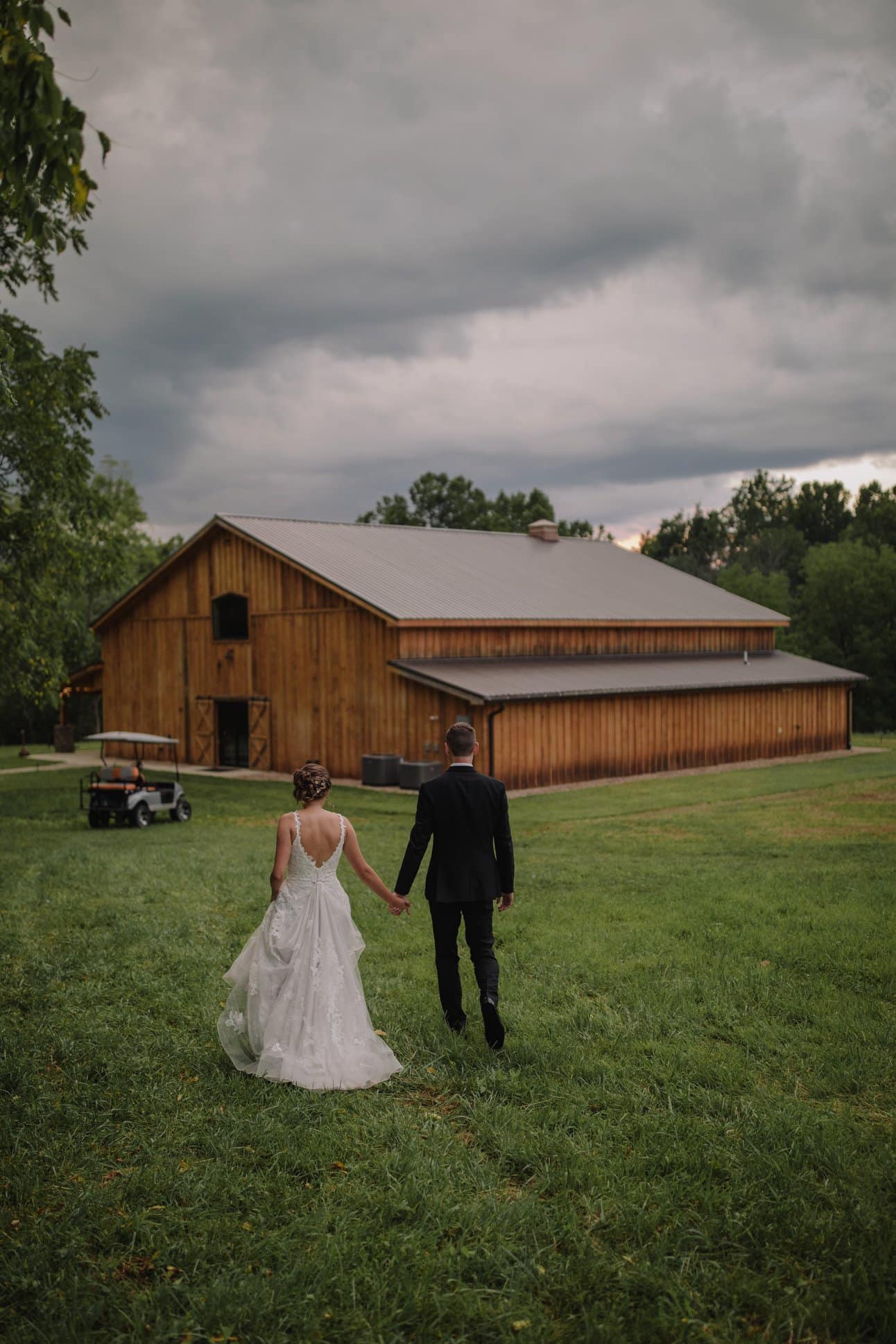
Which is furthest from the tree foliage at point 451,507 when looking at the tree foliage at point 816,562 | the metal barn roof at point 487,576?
the metal barn roof at point 487,576

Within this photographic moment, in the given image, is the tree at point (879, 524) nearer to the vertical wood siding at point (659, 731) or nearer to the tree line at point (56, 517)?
the tree line at point (56, 517)

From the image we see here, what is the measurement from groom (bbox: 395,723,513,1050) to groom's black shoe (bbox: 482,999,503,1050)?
0.09 ft

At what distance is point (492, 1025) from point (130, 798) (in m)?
14.4

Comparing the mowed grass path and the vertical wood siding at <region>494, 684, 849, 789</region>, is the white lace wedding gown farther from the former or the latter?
the vertical wood siding at <region>494, 684, 849, 789</region>

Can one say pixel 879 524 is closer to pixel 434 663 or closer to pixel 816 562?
pixel 816 562

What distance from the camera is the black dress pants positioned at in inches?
266

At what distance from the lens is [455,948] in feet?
22.5

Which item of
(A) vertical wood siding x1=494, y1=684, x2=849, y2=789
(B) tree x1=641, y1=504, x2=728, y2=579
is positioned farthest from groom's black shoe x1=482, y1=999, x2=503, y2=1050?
(B) tree x1=641, y1=504, x2=728, y2=579

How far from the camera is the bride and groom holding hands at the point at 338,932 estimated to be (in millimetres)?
6371

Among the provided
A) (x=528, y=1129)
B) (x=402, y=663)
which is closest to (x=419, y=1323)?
(x=528, y=1129)

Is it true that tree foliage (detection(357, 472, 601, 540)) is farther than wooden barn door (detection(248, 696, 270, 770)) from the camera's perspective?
Yes

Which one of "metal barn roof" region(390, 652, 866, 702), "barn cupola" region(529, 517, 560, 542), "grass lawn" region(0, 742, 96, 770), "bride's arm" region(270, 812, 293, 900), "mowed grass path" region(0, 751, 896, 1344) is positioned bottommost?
"mowed grass path" region(0, 751, 896, 1344)

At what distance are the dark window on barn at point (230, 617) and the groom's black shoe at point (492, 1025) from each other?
24766 millimetres

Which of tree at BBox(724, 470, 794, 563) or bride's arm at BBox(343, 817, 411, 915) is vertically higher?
tree at BBox(724, 470, 794, 563)
